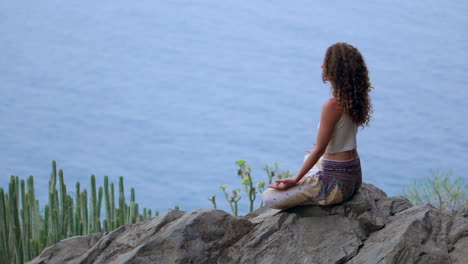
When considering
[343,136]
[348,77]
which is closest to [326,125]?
[343,136]

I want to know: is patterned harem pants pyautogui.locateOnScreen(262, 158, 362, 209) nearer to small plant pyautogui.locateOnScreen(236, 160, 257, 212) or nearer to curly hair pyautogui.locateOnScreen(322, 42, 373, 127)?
curly hair pyautogui.locateOnScreen(322, 42, 373, 127)

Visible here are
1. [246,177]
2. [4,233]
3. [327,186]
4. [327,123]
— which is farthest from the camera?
[246,177]

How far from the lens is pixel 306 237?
2.94m

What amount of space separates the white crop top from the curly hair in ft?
0.09

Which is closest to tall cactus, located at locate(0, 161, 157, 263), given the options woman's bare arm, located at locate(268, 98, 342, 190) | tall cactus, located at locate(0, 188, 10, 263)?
tall cactus, located at locate(0, 188, 10, 263)

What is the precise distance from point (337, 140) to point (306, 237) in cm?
45

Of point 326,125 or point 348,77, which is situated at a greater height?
point 348,77

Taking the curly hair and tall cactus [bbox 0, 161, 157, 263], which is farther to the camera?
tall cactus [bbox 0, 161, 157, 263]

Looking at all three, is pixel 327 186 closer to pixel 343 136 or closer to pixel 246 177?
pixel 343 136

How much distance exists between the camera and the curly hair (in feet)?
9.24

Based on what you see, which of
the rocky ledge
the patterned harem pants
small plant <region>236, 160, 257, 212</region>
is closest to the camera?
the rocky ledge

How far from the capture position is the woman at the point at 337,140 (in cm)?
282

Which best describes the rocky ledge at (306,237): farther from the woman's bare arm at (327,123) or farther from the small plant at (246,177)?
the small plant at (246,177)

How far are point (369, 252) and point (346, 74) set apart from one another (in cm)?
75
